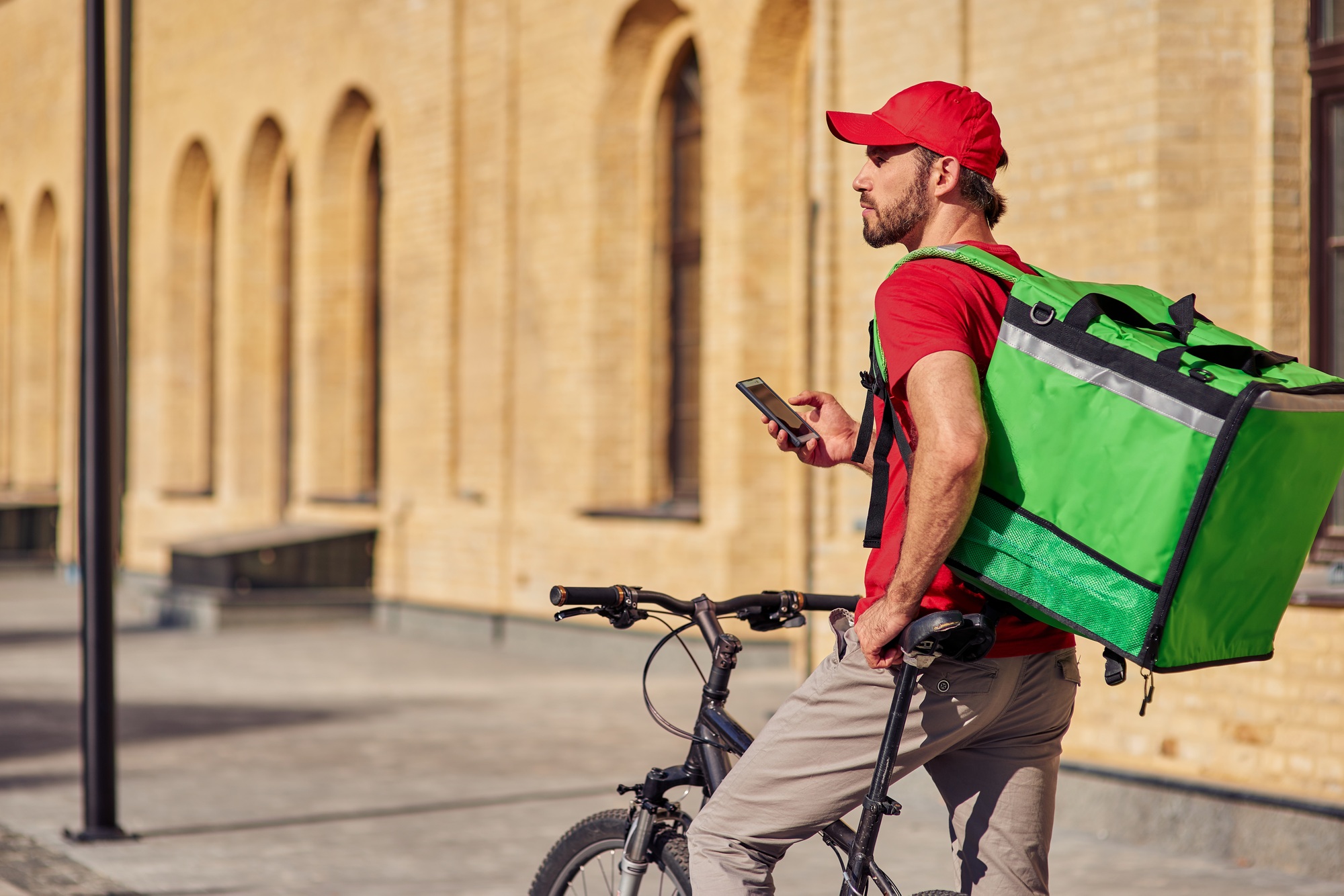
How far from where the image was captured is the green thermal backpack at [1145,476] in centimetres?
255

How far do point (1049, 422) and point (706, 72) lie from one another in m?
10.7

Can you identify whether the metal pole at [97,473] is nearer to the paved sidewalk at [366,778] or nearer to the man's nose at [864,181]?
the paved sidewalk at [366,778]

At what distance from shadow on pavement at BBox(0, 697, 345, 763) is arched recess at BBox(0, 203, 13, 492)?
17.3 m

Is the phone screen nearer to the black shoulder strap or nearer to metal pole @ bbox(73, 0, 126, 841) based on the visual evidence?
the black shoulder strap

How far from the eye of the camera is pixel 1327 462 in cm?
267

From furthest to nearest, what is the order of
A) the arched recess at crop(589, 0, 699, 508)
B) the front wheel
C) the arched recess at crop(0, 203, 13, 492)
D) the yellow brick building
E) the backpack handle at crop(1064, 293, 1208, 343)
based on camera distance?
the arched recess at crop(0, 203, 13, 492)
the arched recess at crop(589, 0, 699, 508)
the yellow brick building
the front wheel
the backpack handle at crop(1064, 293, 1208, 343)

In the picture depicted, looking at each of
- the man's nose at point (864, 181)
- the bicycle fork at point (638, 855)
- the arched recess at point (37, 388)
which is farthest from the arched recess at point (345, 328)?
the man's nose at point (864, 181)

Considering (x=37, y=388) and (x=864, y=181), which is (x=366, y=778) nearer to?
(x=864, y=181)

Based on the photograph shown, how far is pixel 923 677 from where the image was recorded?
2.88 metres

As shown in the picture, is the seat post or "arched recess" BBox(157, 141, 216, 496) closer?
the seat post

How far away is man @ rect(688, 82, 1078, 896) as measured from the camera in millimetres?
2775

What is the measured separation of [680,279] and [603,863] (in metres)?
10.8

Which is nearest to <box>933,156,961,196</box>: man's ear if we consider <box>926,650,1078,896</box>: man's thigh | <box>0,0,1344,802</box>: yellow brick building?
<box>926,650,1078,896</box>: man's thigh

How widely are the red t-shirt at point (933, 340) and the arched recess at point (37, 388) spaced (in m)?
25.2
